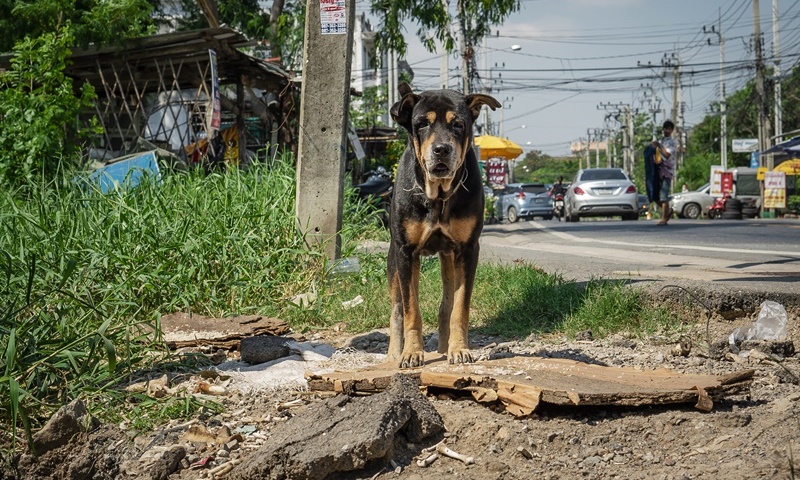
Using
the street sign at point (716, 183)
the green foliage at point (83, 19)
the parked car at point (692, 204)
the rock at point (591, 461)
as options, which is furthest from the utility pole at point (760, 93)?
the rock at point (591, 461)

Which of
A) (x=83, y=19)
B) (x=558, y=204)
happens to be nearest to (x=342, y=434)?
(x=83, y=19)

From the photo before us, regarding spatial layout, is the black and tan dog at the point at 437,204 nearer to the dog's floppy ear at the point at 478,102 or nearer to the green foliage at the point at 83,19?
the dog's floppy ear at the point at 478,102

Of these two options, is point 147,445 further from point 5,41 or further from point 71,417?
point 5,41

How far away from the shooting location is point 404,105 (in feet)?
15.3

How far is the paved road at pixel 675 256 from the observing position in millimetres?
7184

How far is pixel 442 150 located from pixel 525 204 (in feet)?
119

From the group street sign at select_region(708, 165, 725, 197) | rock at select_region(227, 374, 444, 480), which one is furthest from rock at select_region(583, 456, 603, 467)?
street sign at select_region(708, 165, 725, 197)

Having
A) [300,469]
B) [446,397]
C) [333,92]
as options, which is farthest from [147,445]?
[333,92]

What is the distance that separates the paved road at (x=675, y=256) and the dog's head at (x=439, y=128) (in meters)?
2.58

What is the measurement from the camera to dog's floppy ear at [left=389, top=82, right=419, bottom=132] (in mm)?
4625

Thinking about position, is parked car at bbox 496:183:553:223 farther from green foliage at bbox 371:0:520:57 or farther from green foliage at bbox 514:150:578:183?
green foliage at bbox 514:150:578:183

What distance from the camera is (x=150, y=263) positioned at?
596cm

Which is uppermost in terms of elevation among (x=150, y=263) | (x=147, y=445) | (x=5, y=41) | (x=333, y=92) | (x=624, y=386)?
(x=5, y=41)

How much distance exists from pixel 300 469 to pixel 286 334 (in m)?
2.66
